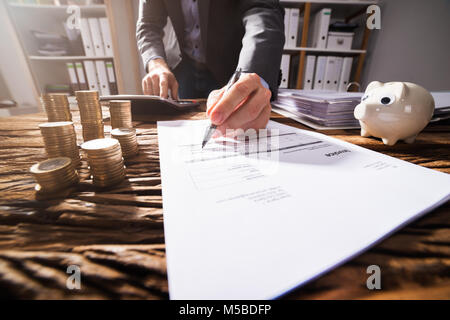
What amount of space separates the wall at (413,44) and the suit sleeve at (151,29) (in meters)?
1.77

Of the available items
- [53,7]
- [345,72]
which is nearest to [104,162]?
[345,72]

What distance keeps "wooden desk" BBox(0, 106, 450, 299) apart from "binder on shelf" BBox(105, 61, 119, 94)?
81.0 inches

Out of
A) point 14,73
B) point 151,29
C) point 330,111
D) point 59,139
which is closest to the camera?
point 59,139

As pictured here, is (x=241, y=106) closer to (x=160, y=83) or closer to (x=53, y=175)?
(x=53, y=175)

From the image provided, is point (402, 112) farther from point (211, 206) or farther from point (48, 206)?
point (48, 206)

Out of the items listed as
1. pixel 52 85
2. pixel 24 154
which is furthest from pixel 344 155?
pixel 52 85

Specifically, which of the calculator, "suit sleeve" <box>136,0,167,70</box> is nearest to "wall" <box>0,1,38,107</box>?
"suit sleeve" <box>136,0,167,70</box>

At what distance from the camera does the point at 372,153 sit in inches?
12.8

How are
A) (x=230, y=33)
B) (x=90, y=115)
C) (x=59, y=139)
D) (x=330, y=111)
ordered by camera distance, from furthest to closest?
1. (x=230, y=33)
2. (x=330, y=111)
3. (x=90, y=115)
4. (x=59, y=139)

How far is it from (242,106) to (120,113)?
0.24 meters

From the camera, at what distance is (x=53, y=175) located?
0.70 feet

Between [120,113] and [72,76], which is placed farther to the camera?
[72,76]

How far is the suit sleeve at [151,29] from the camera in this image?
1.13 m

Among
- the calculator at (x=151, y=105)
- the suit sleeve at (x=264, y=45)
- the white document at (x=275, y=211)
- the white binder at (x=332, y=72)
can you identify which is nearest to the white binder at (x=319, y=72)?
the white binder at (x=332, y=72)
